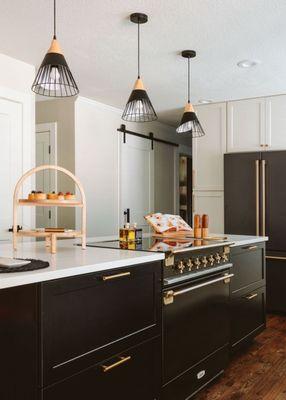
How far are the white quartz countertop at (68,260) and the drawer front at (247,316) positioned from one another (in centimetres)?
120

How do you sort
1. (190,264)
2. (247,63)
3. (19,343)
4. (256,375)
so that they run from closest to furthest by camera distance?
1. (19,343)
2. (190,264)
3. (256,375)
4. (247,63)

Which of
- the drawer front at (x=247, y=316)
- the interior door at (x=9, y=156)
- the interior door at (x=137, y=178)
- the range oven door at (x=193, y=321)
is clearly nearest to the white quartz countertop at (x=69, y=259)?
the range oven door at (x=193, y=321)

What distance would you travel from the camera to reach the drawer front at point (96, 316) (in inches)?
61.2

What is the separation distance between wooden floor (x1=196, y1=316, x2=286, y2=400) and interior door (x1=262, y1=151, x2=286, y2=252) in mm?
1186

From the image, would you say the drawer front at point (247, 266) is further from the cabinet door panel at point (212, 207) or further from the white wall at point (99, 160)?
the white wall at point (99, 160)

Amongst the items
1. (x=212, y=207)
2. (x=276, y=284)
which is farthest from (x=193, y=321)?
(x=212, y=207)

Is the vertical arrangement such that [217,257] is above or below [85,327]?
above

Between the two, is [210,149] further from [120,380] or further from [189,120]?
[120,380]

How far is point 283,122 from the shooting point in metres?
4.75

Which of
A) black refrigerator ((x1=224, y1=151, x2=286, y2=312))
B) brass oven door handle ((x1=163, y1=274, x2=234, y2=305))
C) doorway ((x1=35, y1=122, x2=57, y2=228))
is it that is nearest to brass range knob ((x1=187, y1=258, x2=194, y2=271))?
brass oven door handle ((x1=163, y1=274, x2=234, y2=305))

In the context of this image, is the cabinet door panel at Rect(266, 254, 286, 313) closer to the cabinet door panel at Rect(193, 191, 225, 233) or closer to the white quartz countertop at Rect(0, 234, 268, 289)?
the cabinet door panel at Rect(193, 191, 225, 233)

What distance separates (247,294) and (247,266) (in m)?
0.22

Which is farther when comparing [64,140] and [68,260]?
[64,140]

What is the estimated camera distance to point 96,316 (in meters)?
1.76
